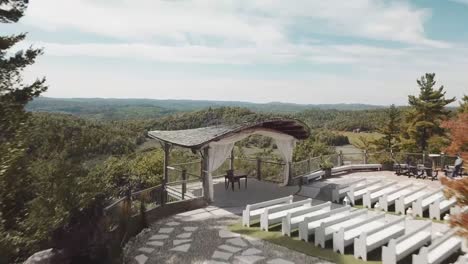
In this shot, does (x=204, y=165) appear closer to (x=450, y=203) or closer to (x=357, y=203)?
(x=357, y=203)

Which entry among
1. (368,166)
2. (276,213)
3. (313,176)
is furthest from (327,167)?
(276,213)

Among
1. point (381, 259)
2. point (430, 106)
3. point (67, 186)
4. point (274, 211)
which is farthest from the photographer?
point (430, 106)

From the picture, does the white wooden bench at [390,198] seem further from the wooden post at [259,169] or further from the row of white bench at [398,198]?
the wooden post at [259,169]

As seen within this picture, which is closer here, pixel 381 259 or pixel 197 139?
pixel 381 259

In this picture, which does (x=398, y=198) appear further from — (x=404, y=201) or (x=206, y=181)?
(x=206, y=181)

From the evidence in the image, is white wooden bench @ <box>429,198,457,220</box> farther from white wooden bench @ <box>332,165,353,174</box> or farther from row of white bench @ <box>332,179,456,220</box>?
white wooden bench @ <box>332,165,353,174</box>

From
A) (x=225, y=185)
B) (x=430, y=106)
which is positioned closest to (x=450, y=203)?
(x=225, y=185)

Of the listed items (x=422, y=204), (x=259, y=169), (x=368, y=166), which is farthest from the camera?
(x=368, y=166)
